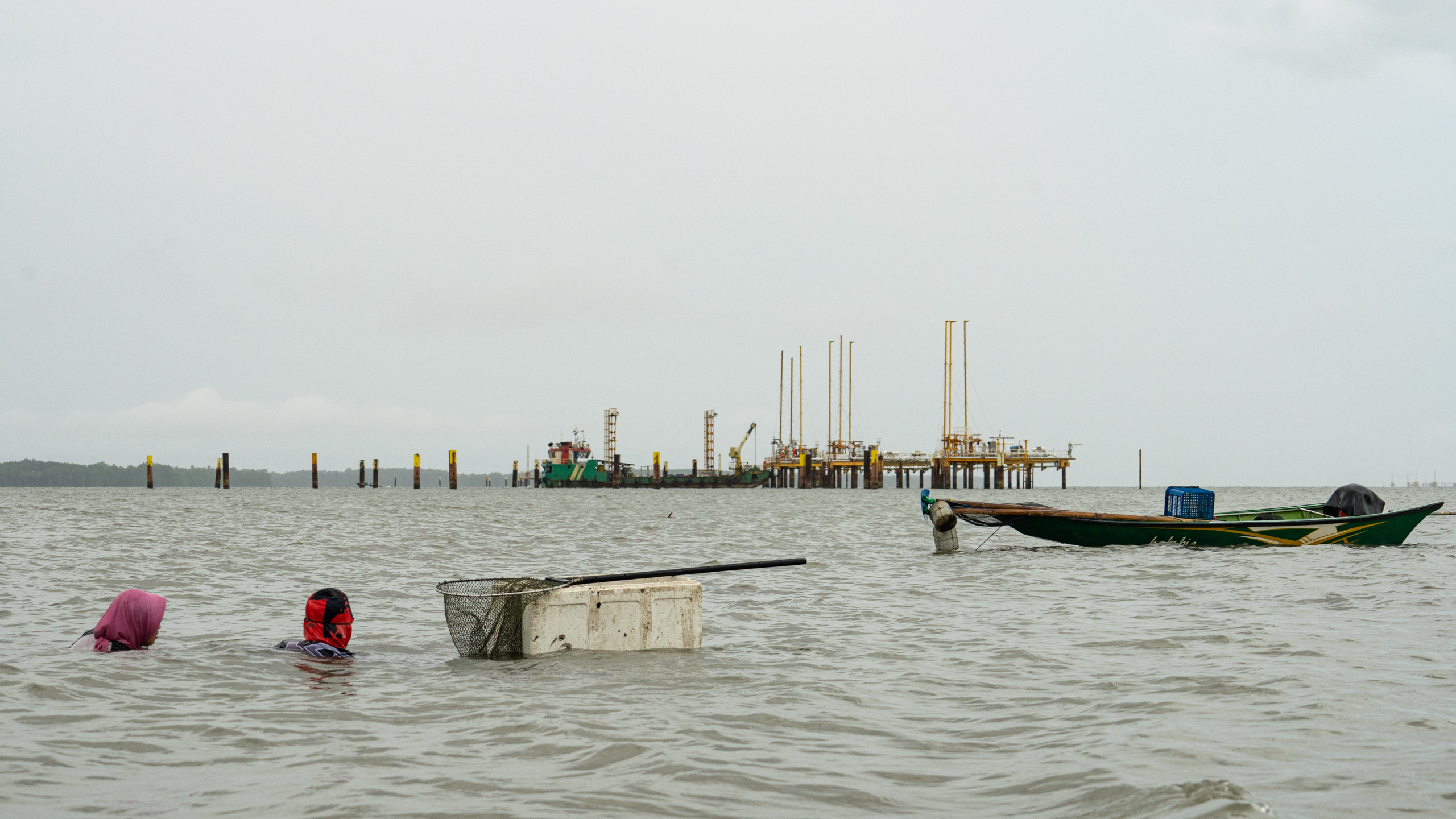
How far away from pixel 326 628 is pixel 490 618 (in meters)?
1.38

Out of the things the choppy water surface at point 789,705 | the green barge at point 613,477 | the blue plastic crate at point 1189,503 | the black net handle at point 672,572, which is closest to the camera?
the choppy water surface at point 789,705

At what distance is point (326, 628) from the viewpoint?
9094 millimetres

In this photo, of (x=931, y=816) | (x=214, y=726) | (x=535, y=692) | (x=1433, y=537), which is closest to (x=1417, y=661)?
(x=931, y=816)

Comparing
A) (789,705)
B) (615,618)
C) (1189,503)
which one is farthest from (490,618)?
(1189,503)

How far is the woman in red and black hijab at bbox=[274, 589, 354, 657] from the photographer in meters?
9.07

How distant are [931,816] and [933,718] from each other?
7.08 ft

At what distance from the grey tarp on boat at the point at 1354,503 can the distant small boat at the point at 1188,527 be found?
215 millimetres

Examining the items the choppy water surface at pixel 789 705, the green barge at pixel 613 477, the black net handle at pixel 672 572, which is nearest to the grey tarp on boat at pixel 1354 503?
the choppy water surface at pixel 789 705

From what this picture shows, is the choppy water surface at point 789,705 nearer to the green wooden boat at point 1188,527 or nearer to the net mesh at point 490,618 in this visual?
the net mesh at point 490,618

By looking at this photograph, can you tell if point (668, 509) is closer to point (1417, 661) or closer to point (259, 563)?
point (259, 563)

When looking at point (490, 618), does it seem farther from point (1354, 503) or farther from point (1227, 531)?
point (1354, 503)

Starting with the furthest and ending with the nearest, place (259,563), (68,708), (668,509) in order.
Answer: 1. (668,509)
2. (259,563)
3. (68,708)

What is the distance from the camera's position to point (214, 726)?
6598 mm

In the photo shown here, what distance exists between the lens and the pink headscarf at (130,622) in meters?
9.11
